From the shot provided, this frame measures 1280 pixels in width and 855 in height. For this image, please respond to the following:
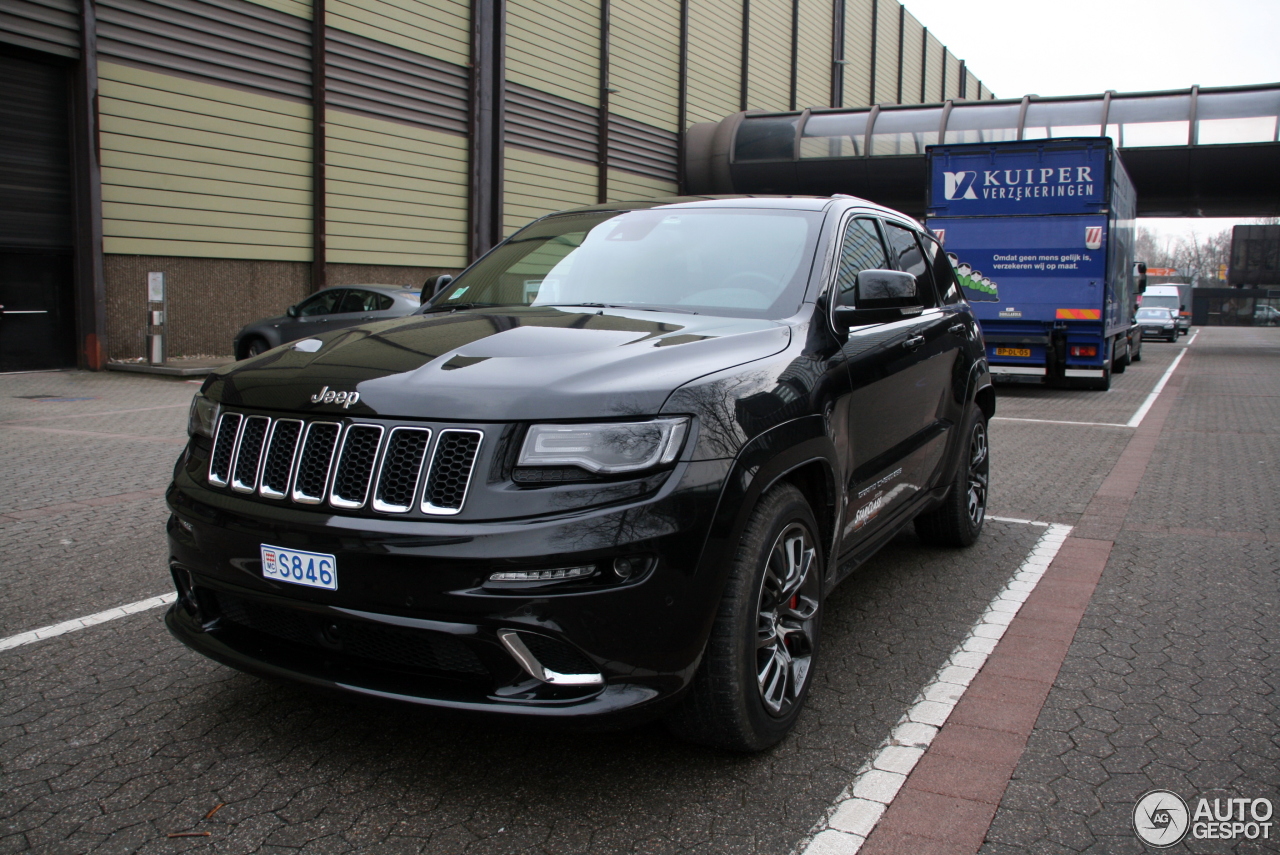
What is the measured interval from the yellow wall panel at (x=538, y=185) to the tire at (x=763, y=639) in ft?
68.7

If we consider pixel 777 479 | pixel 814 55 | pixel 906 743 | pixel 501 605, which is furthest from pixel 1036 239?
pixel 814 55

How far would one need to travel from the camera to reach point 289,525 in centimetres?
273

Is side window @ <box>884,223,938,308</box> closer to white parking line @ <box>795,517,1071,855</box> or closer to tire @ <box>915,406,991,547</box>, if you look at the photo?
tire @ <box>915,406,991,547</box>

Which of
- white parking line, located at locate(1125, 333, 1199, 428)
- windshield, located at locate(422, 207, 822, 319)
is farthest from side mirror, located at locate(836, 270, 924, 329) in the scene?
white parking line, located at locate(1125, 333, 1199, 428)

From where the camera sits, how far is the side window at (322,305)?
1659 cm

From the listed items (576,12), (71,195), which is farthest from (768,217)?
(576,12)

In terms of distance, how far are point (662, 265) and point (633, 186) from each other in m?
25.3

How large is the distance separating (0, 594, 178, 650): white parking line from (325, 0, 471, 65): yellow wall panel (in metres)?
17.6

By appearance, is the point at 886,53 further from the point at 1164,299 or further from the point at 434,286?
the point at 434,286

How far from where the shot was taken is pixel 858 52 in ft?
135

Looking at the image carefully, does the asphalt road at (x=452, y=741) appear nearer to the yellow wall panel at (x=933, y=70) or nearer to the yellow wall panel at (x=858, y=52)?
the yellow wall panel at (x=858, y=52)

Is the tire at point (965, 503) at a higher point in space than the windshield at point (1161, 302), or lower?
lower

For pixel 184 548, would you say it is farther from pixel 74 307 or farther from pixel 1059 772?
pixel 74 307

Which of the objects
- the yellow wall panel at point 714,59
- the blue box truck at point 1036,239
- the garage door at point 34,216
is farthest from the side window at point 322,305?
the yellow wall panel at point 714,59
